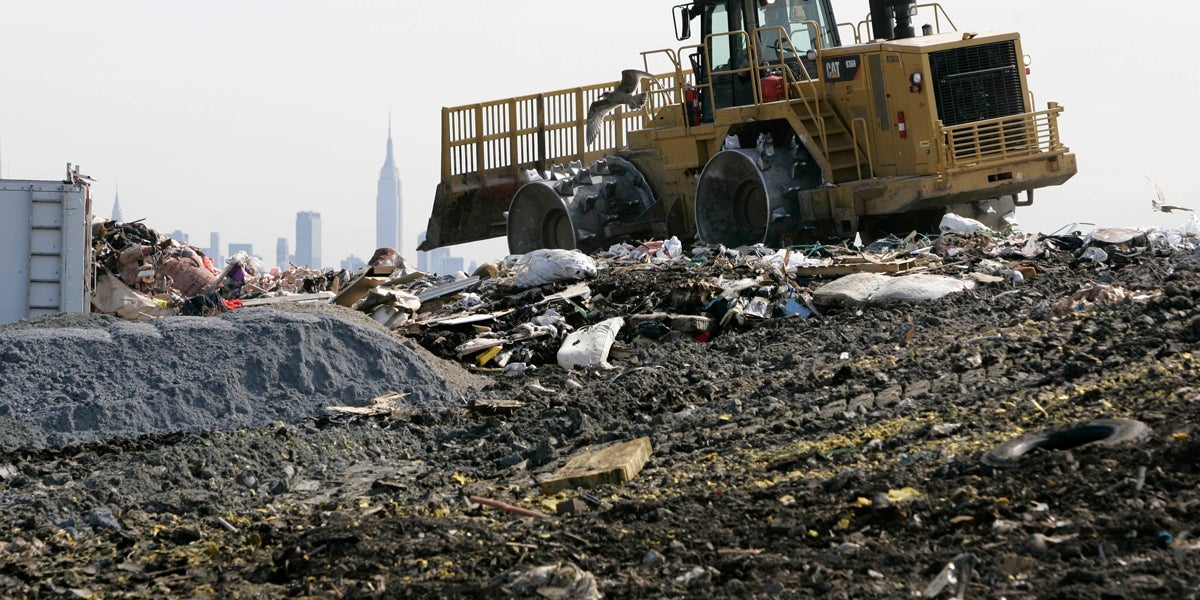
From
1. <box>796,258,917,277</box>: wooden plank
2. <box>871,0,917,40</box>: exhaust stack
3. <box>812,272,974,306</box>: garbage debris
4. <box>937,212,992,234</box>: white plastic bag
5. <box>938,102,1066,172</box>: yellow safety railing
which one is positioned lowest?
<box>812,272,974,306</box>: garbage debris

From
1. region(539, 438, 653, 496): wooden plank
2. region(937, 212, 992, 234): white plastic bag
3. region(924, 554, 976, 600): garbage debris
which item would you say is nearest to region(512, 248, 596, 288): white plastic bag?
region(937, 212, 992, 234): white plastic bag

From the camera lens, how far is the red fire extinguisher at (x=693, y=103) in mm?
14508

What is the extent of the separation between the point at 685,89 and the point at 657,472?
8.60 meters

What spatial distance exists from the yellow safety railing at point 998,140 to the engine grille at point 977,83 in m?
0.20

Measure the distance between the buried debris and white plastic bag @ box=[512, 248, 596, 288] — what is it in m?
6.83

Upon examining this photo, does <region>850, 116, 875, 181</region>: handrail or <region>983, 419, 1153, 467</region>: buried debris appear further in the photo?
<region>850, 116, 875, 181</region>: handrail

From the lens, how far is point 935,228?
1379cm

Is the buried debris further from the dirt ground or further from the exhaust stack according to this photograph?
the exhaust stack

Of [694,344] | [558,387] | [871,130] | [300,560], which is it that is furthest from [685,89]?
[300,560]

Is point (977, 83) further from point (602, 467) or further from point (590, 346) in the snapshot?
point (602, 467)

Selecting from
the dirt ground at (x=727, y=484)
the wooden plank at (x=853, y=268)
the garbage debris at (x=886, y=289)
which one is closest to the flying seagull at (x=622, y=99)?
the wooden plank at (x=853, y=268)

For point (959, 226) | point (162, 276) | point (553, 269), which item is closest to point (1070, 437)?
point (553, 269)

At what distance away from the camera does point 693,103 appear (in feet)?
47.7

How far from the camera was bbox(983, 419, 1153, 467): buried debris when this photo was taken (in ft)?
17.5
